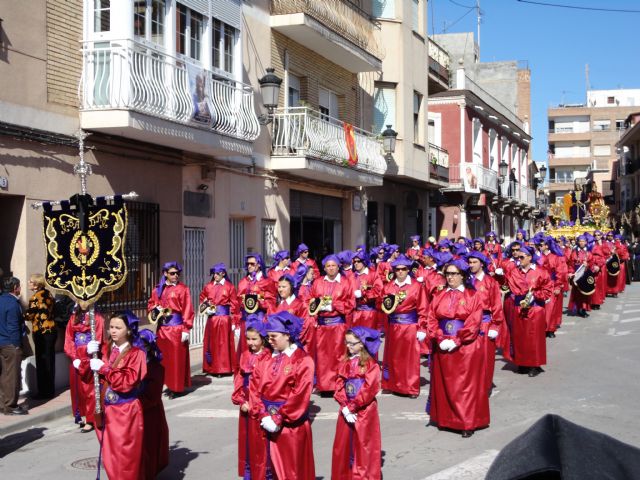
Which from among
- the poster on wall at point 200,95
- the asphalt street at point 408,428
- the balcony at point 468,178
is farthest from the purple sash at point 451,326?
the balcony at point 468,178

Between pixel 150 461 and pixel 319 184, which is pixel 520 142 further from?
pixel 150 461

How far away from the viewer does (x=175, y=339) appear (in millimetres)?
11617

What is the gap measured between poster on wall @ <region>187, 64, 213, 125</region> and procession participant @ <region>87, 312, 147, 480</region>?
306 inches

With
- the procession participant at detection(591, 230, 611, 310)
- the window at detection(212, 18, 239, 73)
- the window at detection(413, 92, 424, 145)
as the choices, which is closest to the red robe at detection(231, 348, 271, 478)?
the window at detection(212, 18, 239, 73)

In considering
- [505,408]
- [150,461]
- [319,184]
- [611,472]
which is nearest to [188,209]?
[319,184]

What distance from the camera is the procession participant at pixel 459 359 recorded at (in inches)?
348

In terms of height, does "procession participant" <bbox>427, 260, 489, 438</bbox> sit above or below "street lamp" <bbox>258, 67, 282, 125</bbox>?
below

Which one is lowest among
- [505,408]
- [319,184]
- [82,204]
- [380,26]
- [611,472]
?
[505,408]

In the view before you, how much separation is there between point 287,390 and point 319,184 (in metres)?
15.1

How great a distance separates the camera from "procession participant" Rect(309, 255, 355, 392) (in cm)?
1127

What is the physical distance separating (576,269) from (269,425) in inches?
654

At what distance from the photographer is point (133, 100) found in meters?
12.3

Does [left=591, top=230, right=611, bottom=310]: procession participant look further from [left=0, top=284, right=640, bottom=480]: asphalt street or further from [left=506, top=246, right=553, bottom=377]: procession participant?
[left=506, top=246, right=553, bottom=377]: procession participant

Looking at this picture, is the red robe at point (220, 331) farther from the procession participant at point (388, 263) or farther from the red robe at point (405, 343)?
the red robe at point (405, 343)
